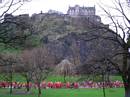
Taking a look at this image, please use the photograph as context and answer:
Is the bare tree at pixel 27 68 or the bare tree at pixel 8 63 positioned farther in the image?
the bare tree at pixel 27 68

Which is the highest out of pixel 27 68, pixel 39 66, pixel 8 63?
pixel 39 66

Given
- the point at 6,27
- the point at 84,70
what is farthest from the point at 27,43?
the point at 84,70

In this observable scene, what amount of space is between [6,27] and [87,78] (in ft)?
24.4

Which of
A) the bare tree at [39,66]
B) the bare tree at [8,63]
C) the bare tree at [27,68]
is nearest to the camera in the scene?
the bare tree at [8,63]

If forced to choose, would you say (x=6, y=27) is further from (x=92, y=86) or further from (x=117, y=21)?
(x=92, y=86)

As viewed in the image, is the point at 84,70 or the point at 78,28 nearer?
the point at 84,70

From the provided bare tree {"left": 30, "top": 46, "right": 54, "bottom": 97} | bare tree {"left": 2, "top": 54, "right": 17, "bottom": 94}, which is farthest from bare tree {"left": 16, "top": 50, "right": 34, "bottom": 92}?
bare tree {"left": 2, "top": 54, "right": 17, "bottom": 94}

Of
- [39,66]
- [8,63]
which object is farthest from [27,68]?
[8,63]

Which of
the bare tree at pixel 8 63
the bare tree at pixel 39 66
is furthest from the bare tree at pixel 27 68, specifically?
the bare tree at pixel 8 63

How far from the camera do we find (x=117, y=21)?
19078mm

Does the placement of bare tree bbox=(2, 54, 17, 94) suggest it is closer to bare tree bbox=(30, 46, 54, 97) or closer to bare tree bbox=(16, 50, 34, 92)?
bare tree bbox=(16, 50, 34, 92)

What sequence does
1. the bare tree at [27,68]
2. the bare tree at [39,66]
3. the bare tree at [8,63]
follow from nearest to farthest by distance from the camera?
the bare tree at [8,63]
the bare tree at [39,66]
the bare tree at [27,68]

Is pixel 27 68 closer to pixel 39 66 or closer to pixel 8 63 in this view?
pixel 39 66

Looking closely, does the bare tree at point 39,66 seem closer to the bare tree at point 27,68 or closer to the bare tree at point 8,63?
the bare tree at point 27,68
